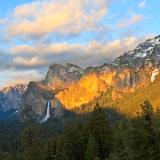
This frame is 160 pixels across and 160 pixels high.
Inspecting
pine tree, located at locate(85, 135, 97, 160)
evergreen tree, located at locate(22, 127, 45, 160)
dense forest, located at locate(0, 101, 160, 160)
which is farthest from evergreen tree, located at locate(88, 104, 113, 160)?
evergreen tree, located at locate(22, 127, 45, 160)

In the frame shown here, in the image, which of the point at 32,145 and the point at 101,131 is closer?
the point at 101,131

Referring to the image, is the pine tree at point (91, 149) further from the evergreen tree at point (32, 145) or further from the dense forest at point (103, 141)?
the evergreen tree at point (32, 145)

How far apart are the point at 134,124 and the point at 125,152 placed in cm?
427

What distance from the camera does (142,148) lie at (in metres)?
52.5

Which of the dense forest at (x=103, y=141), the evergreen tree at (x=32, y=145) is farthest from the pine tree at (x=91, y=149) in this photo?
the evergreen tree at (x=32, y=145)

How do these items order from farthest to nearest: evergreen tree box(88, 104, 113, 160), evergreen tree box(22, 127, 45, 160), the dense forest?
evergreen tree box(22, 127, 45, 160) < evergreen tree box(88, 104, 113, 160) < the dense forest

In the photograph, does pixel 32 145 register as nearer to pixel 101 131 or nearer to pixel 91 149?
pixel 101 131

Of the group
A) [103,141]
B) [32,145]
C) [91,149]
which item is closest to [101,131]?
[103,141]

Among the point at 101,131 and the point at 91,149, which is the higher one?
the point at 101,131

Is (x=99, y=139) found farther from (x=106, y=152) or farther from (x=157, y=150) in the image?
(x=157, y=150)

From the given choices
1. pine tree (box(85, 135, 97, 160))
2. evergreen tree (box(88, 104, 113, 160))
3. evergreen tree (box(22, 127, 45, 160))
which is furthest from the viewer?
evergreen tree (box(22, 127, 45, 160))

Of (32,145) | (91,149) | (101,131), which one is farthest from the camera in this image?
(32,145)

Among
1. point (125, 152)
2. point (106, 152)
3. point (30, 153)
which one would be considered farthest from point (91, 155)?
point (125, 152)

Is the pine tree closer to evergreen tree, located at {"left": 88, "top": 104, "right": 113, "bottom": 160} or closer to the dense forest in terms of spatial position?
the dense forest
